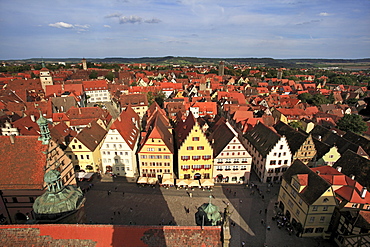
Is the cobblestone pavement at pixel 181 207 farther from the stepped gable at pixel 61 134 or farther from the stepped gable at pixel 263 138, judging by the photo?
the stepped gable at pixel 61 134

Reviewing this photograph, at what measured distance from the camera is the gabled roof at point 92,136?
44344mm

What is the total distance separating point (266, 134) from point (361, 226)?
2262 centimetres

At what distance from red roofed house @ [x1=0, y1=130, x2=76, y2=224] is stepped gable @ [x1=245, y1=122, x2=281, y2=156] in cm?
3663

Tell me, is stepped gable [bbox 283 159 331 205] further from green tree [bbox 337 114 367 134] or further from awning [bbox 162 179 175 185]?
green tree [bbox 337 114 367 134]

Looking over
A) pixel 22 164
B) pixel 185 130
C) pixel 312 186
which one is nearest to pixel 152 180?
pixel 185 130

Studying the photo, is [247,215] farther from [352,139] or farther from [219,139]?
[352,139]

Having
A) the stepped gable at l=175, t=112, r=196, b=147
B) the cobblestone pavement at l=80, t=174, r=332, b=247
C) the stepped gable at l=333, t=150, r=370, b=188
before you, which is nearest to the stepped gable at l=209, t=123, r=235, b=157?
the stepped gable at l=175, t=112, r=196, b=147

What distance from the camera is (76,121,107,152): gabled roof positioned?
44344 millimetres

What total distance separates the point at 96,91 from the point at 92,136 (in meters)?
74.1

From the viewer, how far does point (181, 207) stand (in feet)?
120

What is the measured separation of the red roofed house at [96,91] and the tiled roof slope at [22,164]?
89536mm

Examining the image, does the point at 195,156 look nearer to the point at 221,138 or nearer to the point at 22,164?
the point at 221,138

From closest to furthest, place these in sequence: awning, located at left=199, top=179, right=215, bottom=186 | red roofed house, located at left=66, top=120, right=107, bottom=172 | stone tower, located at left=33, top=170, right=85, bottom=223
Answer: stone tower, located at left=33, top=170, right=85, bottom=223 → awning, located at left=199, top=179, right=215, bottom=186 → red roofed house, located at left=66, top=120, right=107, bottom=172

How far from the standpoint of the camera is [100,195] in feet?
129
